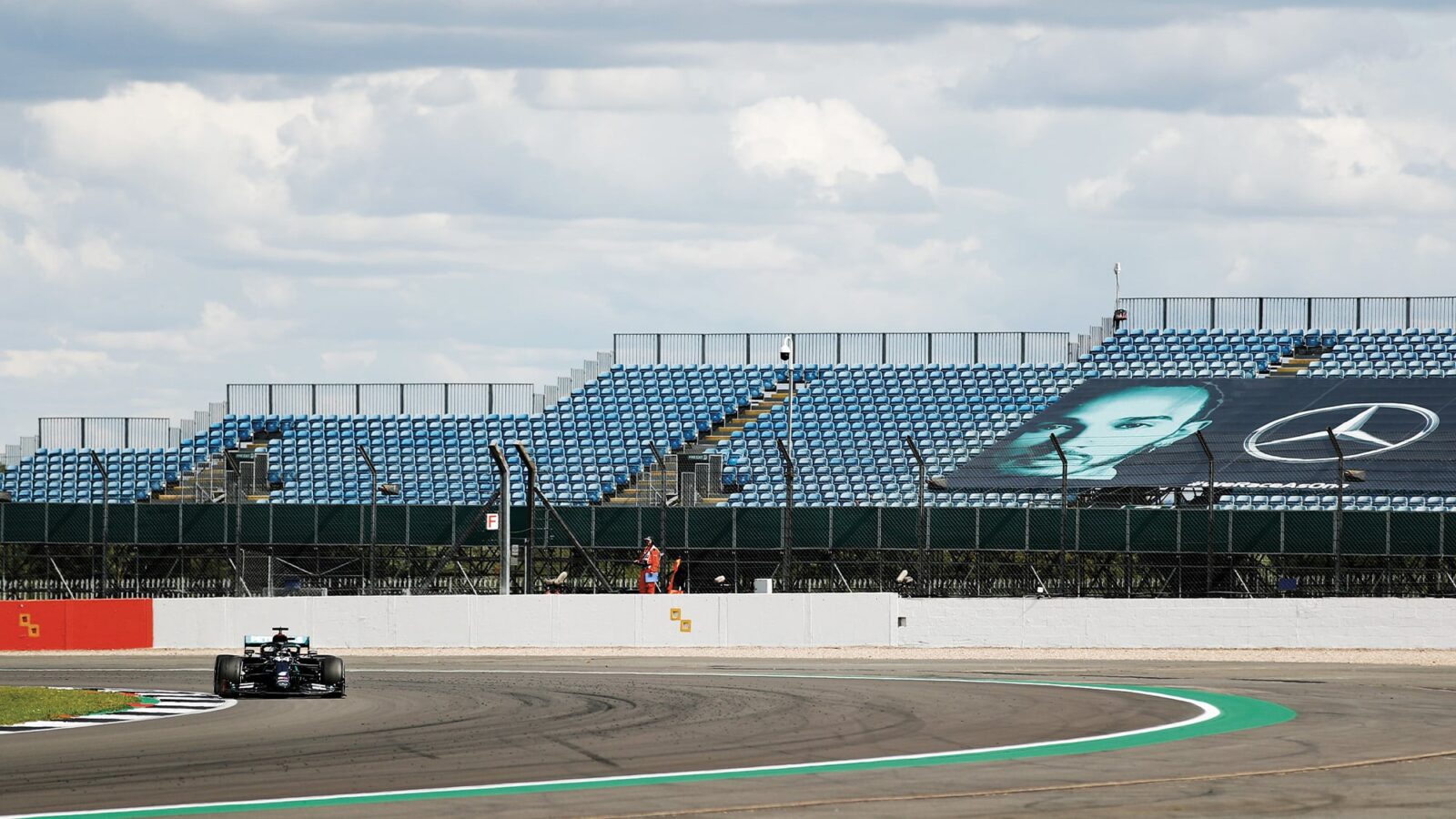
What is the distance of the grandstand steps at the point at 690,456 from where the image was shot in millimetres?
42438

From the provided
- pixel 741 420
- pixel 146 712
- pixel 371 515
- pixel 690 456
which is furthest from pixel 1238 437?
pixel 146 712

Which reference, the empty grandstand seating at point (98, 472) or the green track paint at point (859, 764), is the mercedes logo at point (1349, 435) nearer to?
the green track paint at point (859, 764)

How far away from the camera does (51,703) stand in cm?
2012

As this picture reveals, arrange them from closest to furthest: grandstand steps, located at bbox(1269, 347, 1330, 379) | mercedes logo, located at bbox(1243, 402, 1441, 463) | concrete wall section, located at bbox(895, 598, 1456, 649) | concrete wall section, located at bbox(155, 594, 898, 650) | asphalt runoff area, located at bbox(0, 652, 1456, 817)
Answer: asphalt runoff area, located at bbox(0, 652, 1456, 817)
concrete wall section, located at bbox(155, 594, 898, 650)
concrete wall section, located at bbox(895, 598, 1456, 649)
mercedes logo, located at bbox(1243, 402, 1441, 463)
grandstand steps, located at bbox(1269, 347, 1330, 379)

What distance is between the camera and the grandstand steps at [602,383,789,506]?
42.4 metres

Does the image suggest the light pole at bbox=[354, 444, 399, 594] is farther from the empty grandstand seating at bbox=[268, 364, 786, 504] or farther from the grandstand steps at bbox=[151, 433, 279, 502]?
the grandstand steps at bbox=[151, 433, 279, 502]

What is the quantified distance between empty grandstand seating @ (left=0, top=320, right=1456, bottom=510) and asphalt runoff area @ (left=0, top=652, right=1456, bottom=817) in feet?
60.8

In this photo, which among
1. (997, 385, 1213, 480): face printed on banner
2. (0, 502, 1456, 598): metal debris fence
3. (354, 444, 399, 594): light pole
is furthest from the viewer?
(997, 385, 1213, 480): face printed on banner

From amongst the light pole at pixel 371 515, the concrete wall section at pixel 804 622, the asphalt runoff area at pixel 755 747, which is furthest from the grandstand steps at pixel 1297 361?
the asphalt runoff area at pixel 755 747

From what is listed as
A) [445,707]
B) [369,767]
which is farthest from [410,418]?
[369,767]

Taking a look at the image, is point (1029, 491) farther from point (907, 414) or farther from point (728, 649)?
point (728, 649)

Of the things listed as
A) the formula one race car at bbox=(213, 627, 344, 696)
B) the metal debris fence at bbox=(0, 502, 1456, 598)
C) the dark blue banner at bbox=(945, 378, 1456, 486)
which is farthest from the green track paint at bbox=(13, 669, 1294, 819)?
the dark blue banner at bbox=(945, 378, 1456, 486)

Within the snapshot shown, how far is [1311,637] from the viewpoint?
31609 mm

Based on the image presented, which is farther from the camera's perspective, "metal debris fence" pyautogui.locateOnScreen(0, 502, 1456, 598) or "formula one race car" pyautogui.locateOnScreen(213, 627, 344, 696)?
"metal debris fence" pyautogui.locateOnScreen(0, 502, 1456, 598)
